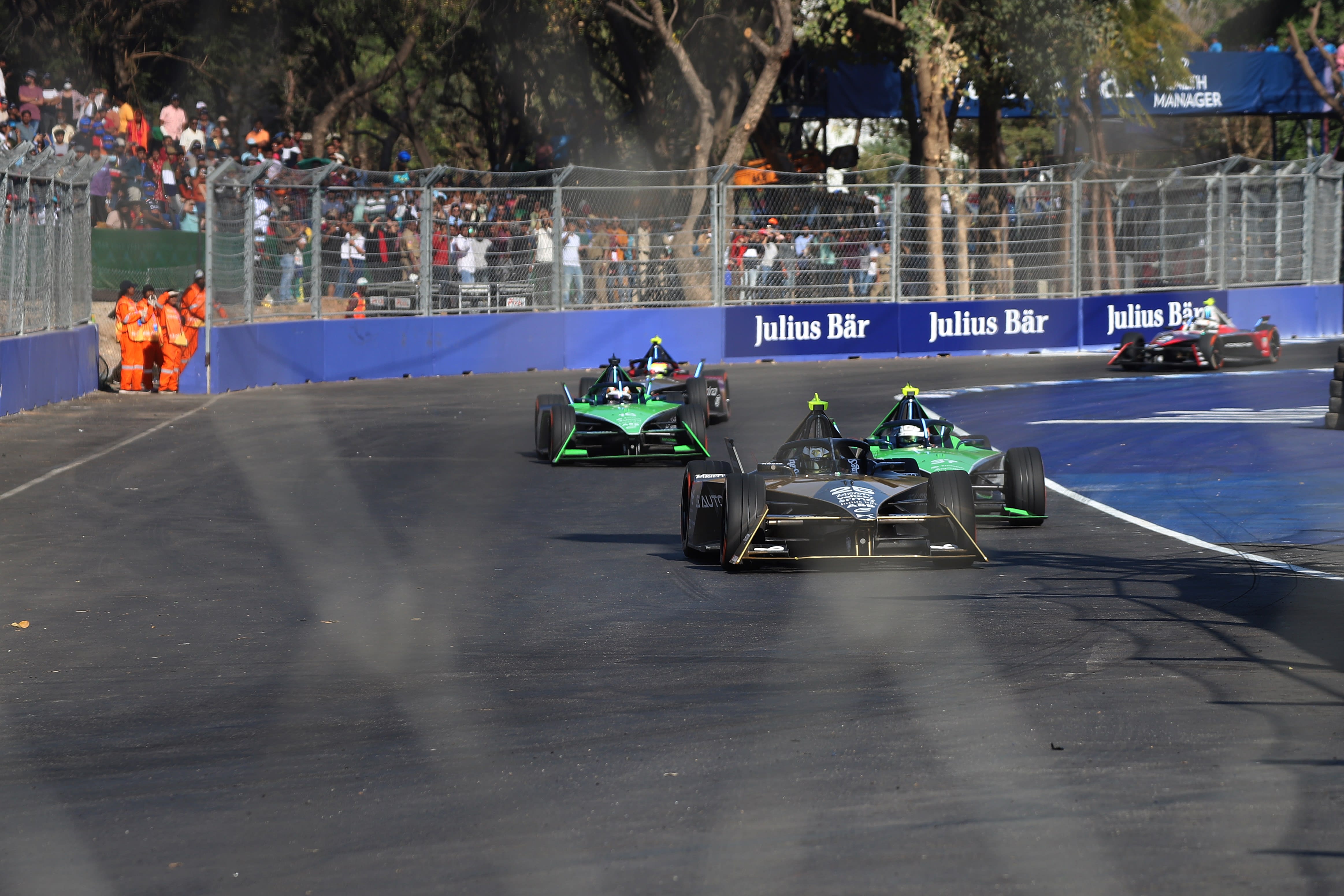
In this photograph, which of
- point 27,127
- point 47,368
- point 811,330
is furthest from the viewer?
point 811,330

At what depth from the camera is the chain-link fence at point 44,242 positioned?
1903cm

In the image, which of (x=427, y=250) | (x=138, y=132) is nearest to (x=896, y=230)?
(x=427, y=250)

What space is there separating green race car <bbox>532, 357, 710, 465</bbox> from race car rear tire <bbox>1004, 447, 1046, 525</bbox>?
13.1ft

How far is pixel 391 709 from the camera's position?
6.56 m

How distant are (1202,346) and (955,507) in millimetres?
16638

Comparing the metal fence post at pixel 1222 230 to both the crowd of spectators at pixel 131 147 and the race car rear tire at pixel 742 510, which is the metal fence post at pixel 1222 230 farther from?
the race car rear tire at pixel 742 510

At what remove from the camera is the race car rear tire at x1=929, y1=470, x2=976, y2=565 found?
959 centimetres

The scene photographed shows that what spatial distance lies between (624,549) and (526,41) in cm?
3269

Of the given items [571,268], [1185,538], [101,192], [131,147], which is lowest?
[1185,538]

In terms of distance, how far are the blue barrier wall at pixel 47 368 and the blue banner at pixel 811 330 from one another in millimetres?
10852

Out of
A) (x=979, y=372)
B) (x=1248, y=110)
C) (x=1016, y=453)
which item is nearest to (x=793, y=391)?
(x=979, y=372)

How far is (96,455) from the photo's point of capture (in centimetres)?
1555

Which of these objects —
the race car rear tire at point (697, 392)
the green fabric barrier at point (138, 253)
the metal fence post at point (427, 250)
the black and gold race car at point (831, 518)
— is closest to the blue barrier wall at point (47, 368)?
the green fabric barrier at point (138, 253)

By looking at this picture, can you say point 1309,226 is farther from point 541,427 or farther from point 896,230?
point 541,427
